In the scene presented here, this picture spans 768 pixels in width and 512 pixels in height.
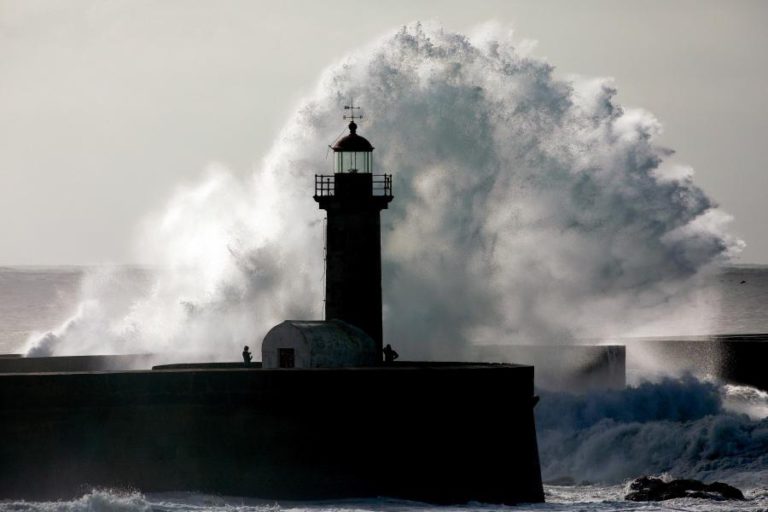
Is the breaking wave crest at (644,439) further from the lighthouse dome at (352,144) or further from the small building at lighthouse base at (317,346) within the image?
the lighthouse dome at (352,144)

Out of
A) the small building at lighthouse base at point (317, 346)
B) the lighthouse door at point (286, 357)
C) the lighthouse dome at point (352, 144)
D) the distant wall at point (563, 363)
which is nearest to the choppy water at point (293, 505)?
the small building at lighthouse base at point (317, 346)

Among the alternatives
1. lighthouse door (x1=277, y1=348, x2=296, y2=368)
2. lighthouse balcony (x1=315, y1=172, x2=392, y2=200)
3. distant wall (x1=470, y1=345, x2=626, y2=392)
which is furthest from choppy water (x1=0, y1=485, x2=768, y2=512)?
distant wall (x1=470, y1=345, x2=626, y2=392)

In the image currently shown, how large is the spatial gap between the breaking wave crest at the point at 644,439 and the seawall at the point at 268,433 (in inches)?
302

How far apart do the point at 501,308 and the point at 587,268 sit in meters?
2.71

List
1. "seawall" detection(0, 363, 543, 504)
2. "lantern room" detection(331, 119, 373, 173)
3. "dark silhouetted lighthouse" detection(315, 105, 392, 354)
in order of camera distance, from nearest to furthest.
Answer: "seawall" detection(0, 363, 543, 504) → "dark silhouetted lighthouse" detection(315, 105, 392, 354) → "lantern room" detection(331, 119, 373, 173)

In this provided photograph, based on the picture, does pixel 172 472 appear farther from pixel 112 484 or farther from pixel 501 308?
pixel 501 308

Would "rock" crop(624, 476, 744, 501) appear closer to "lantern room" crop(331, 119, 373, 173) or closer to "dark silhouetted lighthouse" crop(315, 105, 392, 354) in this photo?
"dark silhouetted lighthouse" crop(315, 105, 392, 354)

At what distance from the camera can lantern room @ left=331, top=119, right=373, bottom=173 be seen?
100ft

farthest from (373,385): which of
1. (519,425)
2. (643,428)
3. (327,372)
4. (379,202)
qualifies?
(643,428)

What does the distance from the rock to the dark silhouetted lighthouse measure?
479cm

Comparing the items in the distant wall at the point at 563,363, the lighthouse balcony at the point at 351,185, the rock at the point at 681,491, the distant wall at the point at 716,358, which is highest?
the lighthouse balcony at the point at 351,185

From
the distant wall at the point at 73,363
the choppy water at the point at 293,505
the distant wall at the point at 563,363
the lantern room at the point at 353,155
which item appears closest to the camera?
the choppy water at the point at 293,505

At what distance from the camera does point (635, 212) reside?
41.3 metres

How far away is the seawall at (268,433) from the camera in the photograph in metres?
25.2
